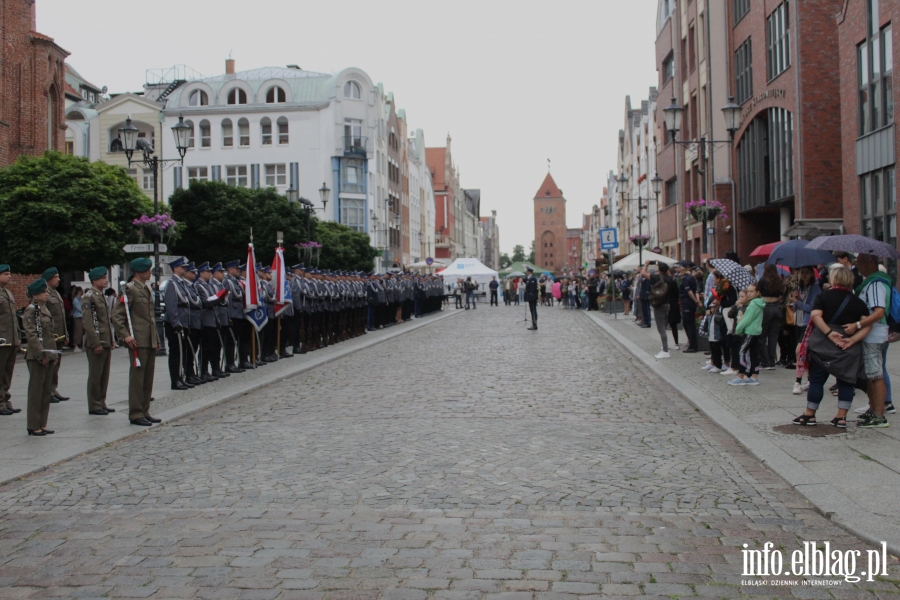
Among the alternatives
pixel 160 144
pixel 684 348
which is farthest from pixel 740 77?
pixel 160 144

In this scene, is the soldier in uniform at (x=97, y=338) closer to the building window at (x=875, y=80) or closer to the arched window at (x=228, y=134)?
the building window at (x=875, y=80)

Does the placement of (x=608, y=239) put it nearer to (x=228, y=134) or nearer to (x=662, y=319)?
(x=662, y=319)

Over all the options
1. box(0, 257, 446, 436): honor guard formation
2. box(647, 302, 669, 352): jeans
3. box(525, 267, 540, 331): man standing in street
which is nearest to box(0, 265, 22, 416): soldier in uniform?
box(0, 257, 446, 436): honor guard formation

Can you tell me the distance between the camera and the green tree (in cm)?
2408

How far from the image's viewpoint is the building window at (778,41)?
96.2 feet

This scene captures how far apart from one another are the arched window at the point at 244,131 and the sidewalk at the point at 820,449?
59.9 metres

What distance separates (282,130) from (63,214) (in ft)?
155

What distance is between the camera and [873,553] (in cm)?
504

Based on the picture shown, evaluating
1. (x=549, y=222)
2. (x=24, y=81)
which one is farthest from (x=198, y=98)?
(x=549, y=222)

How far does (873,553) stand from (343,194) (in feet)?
221

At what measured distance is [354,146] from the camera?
71062 millimetres

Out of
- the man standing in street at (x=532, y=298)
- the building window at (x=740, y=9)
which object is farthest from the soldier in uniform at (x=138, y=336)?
the building window at (x=740, y=9)

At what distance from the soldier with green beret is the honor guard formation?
1cm

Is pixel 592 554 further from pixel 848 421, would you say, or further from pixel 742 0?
pixel 742 0
